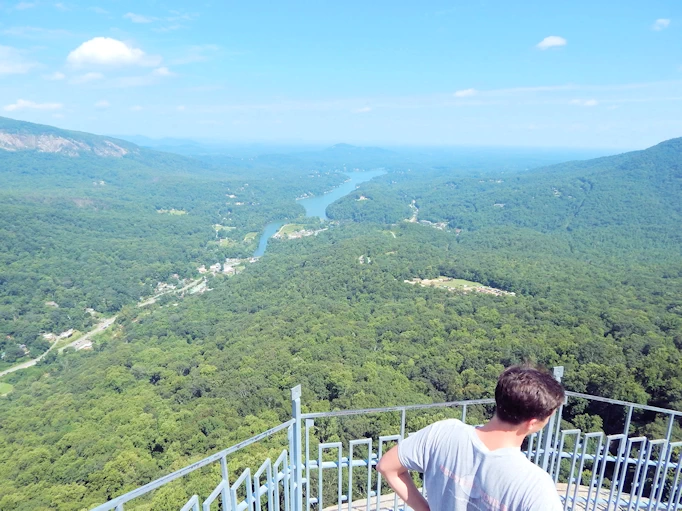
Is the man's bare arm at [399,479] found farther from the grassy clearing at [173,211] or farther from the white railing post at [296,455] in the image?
the grassy clearing at [173,211]

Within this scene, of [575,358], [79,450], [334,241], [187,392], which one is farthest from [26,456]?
[334,241]

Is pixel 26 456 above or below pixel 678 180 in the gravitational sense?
below

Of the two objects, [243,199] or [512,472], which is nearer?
[512,472]

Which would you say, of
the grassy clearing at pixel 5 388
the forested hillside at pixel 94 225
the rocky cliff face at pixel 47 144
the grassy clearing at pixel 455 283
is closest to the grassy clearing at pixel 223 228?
the forested hillside at pixel 94 225

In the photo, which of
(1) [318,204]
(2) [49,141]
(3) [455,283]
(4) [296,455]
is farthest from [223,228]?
(2) [49,141]

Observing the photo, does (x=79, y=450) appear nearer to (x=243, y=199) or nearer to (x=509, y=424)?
(x=509, y=424)
